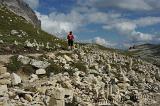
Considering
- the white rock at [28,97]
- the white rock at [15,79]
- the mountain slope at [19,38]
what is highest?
the mountain slope at [19,38]

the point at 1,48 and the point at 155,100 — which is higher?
the point at 1,48

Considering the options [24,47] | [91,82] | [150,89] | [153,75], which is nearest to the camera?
[91,82]

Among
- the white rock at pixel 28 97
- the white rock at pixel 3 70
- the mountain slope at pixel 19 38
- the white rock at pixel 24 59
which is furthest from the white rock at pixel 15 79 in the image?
the mountain slope at pixel 19 38

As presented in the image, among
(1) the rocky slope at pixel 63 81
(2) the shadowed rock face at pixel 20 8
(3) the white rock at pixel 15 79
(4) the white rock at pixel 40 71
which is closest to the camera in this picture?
(1) the rocky slope at pixel 63 81

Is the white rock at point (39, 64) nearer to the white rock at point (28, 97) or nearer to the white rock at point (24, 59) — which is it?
the white rock at point (24, 59)

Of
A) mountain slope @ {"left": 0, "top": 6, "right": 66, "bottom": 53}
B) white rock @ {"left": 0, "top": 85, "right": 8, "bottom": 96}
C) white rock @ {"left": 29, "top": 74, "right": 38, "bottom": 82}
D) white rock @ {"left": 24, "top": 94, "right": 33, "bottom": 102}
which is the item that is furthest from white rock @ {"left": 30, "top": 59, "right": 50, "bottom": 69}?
white rock @ {"left": 24, "top": 94, "right": 33, "bottom": 102}

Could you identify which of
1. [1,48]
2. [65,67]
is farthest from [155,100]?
[1,48]

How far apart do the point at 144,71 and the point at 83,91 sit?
30.3 metres

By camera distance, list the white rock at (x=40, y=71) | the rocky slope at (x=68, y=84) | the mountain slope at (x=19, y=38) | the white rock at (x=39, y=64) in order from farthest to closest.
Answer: the mountain slope at (x=19, y=38), the white rock at (x=39, y=64), the white rock at (x=40, y=71), the rocky slope at (x=68, y=84)

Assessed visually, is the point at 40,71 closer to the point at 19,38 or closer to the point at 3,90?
the point at 3,90

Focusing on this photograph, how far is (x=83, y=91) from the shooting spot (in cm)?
4109

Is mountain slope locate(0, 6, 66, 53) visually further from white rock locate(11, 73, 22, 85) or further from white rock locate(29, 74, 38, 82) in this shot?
white rock locate(11, 73, 22, 85)

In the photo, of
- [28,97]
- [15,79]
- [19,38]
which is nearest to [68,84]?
[15,79]

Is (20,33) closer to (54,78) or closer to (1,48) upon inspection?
(1,48)
